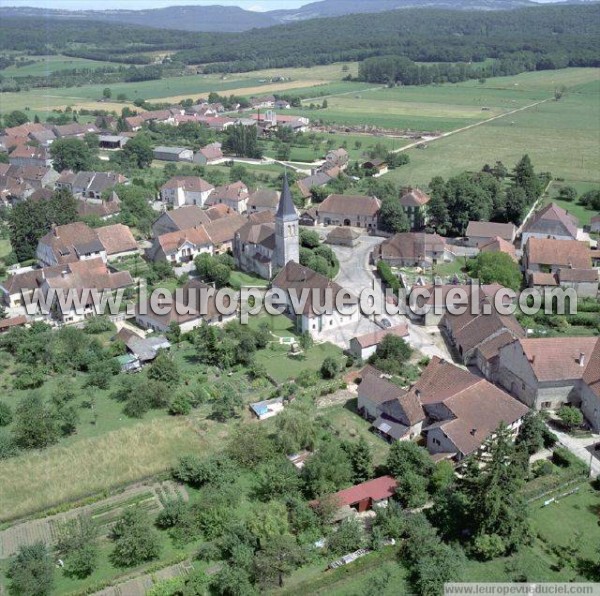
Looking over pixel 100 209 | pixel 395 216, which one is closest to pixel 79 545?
pixel 395 216

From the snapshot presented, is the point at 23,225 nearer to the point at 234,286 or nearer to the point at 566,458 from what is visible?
the point at 234,286

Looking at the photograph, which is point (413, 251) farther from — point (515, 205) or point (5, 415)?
point (5, 415)

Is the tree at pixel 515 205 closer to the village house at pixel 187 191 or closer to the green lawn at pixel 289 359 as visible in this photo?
the green lawn at pixel 289 359

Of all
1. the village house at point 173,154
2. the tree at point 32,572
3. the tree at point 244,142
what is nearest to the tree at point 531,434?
the tree at point 32,572

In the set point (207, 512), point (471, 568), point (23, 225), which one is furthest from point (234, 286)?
point (471, 568)

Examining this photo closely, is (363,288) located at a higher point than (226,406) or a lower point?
higher

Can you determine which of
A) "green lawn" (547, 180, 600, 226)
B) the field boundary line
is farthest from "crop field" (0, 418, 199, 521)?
the field boundary line
